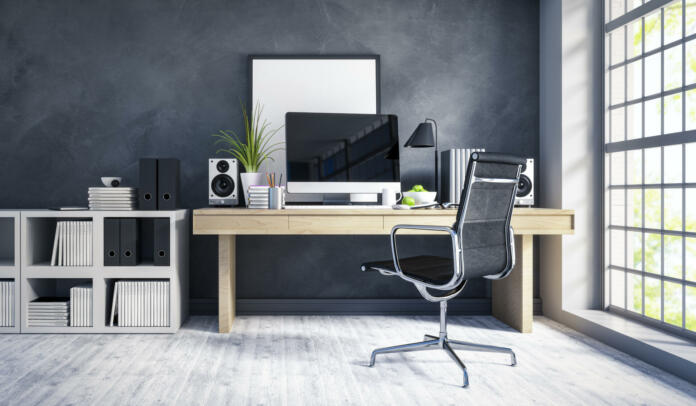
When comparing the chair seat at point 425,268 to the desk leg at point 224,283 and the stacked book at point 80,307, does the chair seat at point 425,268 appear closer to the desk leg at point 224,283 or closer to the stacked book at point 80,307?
the desk leg at point 224,283

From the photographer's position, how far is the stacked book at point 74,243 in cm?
278

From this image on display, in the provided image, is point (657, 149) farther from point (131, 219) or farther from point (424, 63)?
point (131, 219)

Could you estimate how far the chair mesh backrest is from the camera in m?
1.91

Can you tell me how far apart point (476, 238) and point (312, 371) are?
102cm

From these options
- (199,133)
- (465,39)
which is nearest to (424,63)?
(465,39)

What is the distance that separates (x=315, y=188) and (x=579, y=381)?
182 cm

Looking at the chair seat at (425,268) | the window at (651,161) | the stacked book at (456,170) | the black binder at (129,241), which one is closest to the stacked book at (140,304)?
the black binder at (129,241)

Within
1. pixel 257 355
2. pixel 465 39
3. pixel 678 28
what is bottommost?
pixel 257 355

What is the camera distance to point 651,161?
8.73 ft

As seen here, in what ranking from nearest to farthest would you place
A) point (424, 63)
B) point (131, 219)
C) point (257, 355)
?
point (257, 355) < point (131, 219) < point (424, 63)

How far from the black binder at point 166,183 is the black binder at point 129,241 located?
20 centimetres

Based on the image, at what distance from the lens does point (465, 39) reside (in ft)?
10.9

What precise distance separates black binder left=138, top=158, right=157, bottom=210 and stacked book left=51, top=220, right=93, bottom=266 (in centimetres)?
36

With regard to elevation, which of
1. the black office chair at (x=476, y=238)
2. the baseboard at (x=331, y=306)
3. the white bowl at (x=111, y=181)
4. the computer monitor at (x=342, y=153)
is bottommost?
the baseboard at (x=331, y=306)
